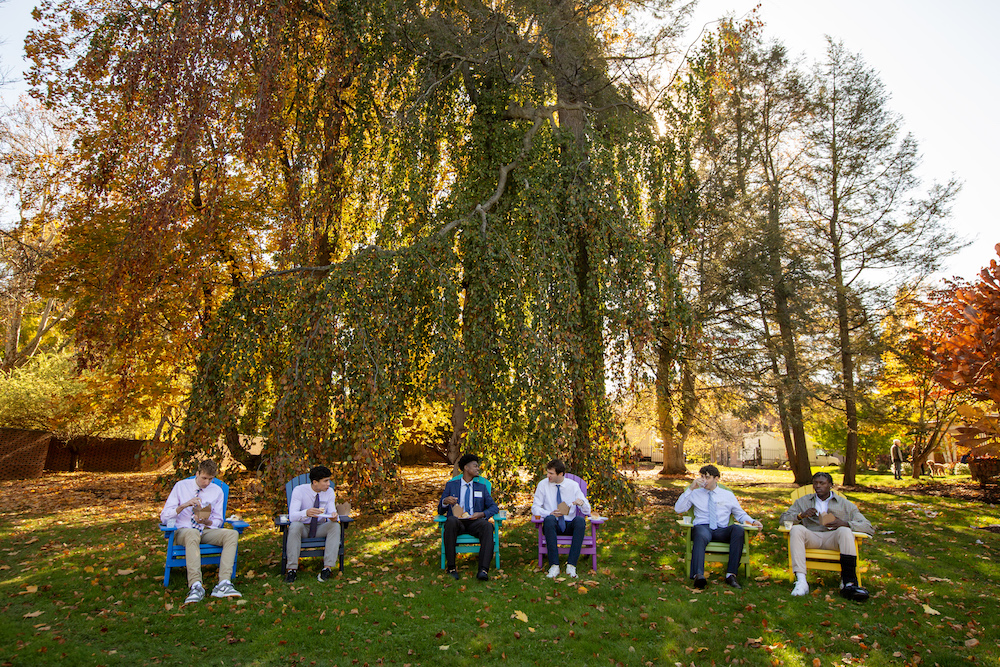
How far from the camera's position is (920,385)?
11.1 meters

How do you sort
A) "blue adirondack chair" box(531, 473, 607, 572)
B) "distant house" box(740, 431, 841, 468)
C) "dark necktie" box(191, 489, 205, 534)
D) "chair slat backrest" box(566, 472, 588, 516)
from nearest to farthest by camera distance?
1. "dark necktie" box(191, 489, 205, 534)
2. "blue adirondack chair" box(531, 473, 607, 572)
3. "chair slat backrest" box(566, 472, 588, 516)
4. "distant house" box(740, 431, 841, 468)

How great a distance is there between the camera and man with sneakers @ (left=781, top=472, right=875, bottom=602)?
424 cm

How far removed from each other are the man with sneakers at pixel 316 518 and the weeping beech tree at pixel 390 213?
22 centimetres

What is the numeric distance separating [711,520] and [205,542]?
382 cm

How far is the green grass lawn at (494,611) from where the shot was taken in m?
3.20

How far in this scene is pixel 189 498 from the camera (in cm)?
455

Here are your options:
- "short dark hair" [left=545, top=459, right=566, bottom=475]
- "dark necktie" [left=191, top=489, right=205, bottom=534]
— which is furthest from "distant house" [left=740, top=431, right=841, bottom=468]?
"dark necktie" [left=191, top=489, right=205, bottom=534]

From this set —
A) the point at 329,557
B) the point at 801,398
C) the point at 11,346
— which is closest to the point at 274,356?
the point at 329,557

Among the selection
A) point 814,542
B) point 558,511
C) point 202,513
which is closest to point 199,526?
point 202,513

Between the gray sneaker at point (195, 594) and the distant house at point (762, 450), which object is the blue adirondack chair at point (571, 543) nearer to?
the gray sneaker at point (195, 594)

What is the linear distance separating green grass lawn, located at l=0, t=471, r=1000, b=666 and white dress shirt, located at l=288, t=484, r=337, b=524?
0.48 metres

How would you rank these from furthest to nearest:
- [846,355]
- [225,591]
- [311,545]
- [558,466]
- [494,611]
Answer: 1. [846,355]
2. [558,466]
3. [311,545]
4. [225,591]
5. [494,611]

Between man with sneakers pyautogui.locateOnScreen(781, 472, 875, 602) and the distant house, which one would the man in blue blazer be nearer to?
man with sneakers pyautogui.locateOnScreen(781, 472, 875, 602)

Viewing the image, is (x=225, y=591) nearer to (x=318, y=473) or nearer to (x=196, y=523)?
(x=196, y=523)
